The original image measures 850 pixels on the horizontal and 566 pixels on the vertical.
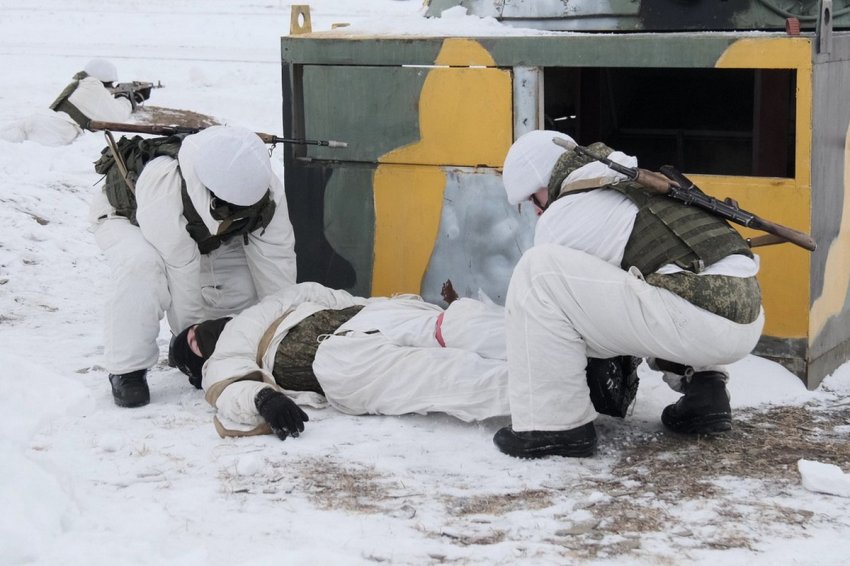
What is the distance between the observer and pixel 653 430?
13.2 feet

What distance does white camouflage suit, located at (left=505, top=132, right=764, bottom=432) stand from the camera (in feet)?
11.7

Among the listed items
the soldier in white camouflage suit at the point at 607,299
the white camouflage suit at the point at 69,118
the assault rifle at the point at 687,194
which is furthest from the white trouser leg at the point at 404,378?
the white camouflage suit at the point at 69,118

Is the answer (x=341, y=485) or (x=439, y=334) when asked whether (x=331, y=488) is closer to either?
(x=341, y=485)

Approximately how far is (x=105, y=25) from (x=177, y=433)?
1722 centimetres

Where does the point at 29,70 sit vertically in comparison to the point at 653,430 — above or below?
above

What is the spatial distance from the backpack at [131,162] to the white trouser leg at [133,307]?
33 cm

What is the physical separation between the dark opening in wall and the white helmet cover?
2293 millimetres

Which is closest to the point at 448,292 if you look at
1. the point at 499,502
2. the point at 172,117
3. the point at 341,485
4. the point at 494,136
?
the point at 494,136

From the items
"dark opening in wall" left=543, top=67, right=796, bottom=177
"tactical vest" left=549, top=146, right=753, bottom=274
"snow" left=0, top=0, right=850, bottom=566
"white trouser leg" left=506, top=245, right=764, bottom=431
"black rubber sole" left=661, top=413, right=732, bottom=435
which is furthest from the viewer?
"dark opening in wall" left=543, top=67, right=796, bottom=177

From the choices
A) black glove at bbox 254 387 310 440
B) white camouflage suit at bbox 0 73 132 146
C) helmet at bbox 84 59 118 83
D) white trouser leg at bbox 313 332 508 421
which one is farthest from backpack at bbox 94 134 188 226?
helmet at bbox 84 59 118 83

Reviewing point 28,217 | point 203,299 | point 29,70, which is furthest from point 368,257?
point 29,70

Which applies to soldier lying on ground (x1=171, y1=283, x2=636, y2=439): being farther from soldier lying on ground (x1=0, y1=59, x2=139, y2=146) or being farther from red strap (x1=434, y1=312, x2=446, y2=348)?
soldier lying on ground (x1=0, y1=59, x2=139, y2=146)

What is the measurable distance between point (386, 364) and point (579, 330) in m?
0.81

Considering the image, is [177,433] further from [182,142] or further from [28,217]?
[28,217]
